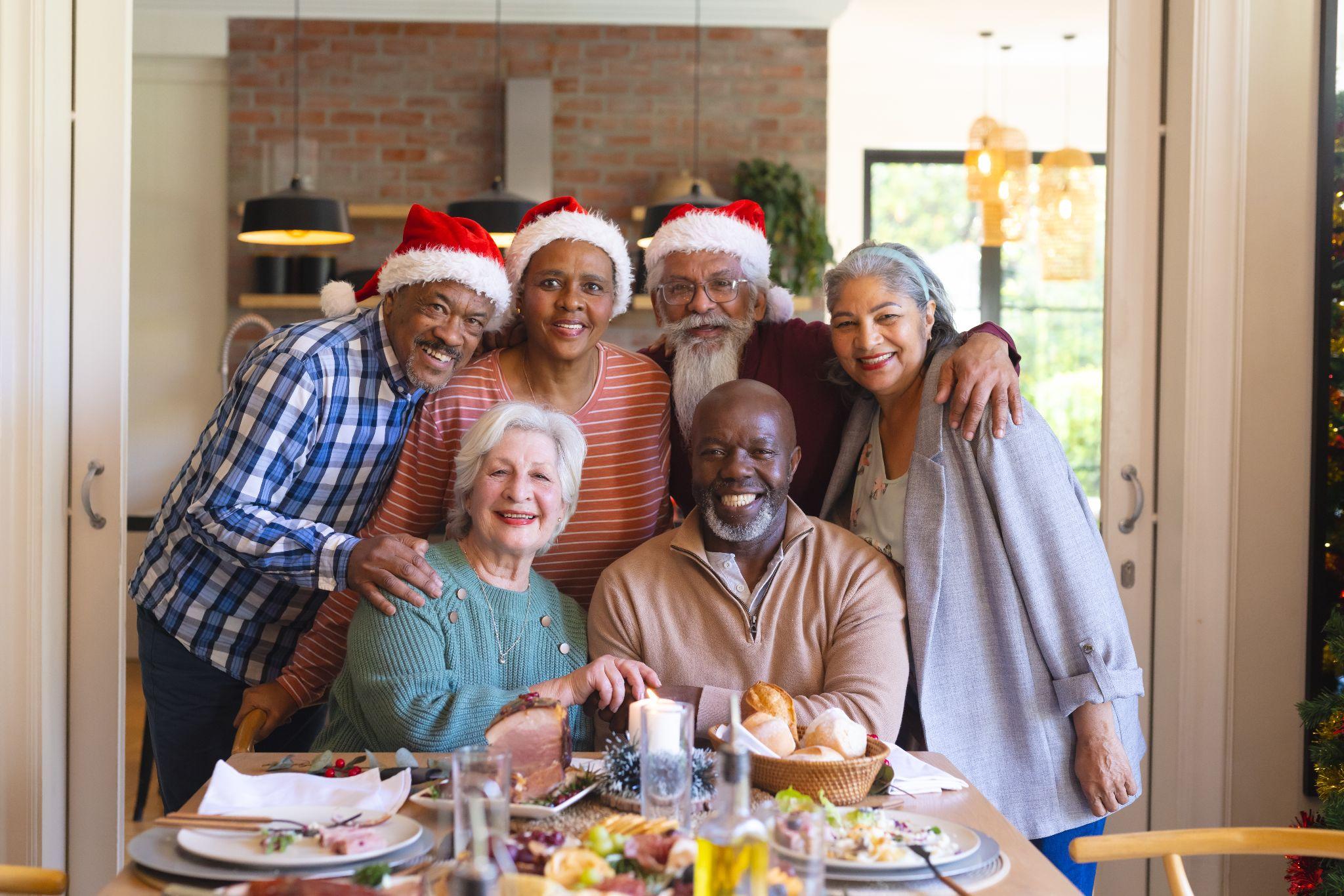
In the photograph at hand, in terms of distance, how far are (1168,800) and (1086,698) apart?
814mm

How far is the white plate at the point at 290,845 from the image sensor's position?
129 cm

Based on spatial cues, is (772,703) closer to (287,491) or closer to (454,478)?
(454,478)

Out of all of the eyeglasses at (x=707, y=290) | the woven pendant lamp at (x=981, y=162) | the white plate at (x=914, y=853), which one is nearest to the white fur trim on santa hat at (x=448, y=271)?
the eyeglasses at (x=707, y=290)

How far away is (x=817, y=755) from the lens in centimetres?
154

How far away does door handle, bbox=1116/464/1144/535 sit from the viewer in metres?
2.63

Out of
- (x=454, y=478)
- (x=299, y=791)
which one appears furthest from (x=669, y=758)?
(x=454, y=478)

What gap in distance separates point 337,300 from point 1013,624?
1.57 meters

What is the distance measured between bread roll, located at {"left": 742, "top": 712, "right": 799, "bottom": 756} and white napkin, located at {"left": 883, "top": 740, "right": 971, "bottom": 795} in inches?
5.9

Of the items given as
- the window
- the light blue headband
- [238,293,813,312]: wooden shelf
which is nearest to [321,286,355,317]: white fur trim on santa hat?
the light blue headband

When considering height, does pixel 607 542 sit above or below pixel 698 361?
below

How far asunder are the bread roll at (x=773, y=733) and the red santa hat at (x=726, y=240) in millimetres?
1215

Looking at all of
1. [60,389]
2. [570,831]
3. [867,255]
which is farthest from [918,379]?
[60,389]

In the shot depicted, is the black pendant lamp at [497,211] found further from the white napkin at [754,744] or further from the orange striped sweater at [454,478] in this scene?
the white napkin at [754,744]

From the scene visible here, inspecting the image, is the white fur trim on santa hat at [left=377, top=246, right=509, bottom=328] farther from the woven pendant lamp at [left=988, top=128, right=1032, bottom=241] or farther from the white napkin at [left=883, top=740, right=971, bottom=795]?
the woven pendant lamp at [left=988, top=128, right=1032, bottom=241]
